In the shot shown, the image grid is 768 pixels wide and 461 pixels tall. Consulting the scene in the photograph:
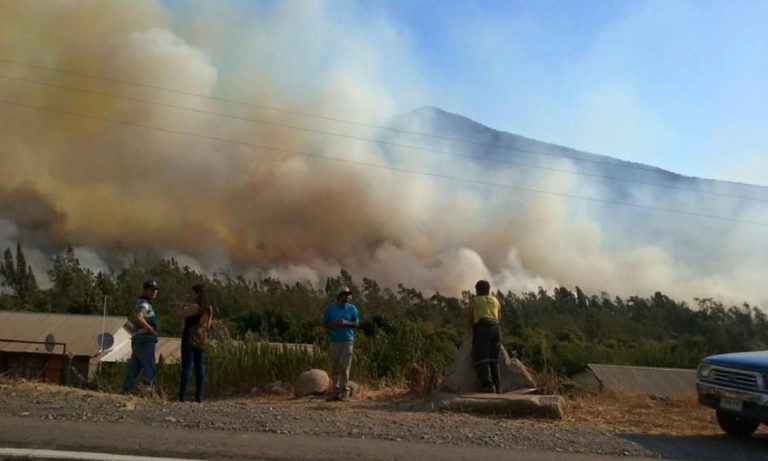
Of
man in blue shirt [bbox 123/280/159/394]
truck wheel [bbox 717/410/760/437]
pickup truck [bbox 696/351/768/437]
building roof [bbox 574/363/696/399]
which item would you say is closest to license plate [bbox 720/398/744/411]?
pickup truck [bbox 696/351/768/437]

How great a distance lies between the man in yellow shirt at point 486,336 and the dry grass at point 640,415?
0.96m

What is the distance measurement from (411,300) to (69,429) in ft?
154

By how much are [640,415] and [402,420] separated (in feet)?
10.4

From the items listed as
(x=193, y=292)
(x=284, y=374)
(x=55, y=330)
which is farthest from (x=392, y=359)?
(x=55, y=330)

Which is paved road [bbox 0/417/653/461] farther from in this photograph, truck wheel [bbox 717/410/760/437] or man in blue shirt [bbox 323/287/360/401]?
man in blue shirt [bbox 323/287/360/401]

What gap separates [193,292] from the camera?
30.1 ft

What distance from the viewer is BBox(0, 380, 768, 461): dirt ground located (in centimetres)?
658

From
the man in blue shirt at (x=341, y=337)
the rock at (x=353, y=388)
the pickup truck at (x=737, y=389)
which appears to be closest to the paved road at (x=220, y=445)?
the pickup truck at (x=737, y=389)

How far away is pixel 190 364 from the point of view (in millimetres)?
8852

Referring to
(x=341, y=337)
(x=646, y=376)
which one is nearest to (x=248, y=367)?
(x=341, y=337)

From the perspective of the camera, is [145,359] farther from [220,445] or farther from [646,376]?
[646,376]

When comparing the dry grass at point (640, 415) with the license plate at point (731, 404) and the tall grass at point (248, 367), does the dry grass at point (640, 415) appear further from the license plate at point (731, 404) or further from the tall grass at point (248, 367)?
the tall grass at point (248, 367)

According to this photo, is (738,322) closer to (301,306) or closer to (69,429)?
(301,306)

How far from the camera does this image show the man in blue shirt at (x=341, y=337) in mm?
9266
